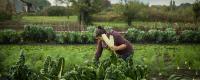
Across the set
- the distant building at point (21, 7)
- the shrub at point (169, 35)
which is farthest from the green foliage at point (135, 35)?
the distant building at point (21, 7)

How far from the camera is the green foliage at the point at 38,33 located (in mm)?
8117

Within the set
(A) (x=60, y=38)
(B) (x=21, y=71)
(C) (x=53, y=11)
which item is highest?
(C) (x=53, y=11)

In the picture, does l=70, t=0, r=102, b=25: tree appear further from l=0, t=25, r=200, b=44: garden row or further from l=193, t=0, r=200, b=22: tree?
l=193, t=0, r=200, b=22: tree

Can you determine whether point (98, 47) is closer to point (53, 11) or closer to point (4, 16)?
point (4, 16)

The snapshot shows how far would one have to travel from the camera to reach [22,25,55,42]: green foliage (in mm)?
8117

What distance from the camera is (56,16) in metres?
8.17

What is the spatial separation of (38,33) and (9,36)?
87 centimetres

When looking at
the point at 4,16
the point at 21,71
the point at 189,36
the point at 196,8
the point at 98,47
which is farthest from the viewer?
the point at 189,36

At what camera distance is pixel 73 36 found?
909 centimetres

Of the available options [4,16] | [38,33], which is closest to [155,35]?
[38,33]

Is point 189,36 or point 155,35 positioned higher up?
point 189,36

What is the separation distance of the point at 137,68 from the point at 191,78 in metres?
2.26

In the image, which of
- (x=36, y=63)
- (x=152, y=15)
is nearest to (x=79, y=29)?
(x=152, y=15)

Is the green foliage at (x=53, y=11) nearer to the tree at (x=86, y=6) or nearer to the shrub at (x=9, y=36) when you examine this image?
the shrub at (x=9, y=36)
